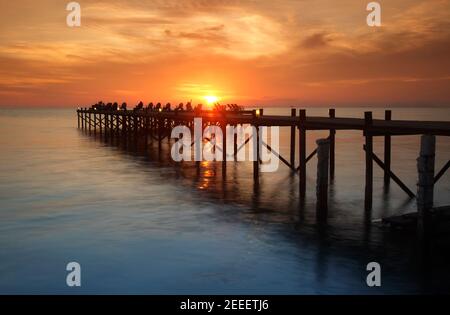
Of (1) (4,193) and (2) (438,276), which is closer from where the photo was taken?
(2) (438,276)

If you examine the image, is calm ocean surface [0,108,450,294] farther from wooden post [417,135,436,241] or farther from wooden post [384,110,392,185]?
wooden post [384,110,392,185]

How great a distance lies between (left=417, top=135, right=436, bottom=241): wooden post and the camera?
11.9 meters

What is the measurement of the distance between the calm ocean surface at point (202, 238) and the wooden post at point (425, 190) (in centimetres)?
62

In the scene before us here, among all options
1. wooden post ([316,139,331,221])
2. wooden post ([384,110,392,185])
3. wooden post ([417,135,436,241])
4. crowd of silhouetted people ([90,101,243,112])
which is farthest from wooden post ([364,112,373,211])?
crowd of silhouetted people ([90,101,243,112])

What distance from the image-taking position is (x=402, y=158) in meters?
38.5

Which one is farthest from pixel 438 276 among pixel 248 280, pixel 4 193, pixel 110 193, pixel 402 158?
pixel 402 158

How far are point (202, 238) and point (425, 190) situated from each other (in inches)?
234

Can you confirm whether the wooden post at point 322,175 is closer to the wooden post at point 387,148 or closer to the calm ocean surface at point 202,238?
the calm ocean surface at point 202,238

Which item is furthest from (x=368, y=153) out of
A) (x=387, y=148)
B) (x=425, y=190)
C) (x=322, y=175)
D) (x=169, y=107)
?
(x=169, y=107)

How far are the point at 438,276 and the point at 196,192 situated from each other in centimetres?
1243

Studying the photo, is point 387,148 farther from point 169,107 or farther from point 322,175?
point 169,107

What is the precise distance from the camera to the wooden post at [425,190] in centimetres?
1186

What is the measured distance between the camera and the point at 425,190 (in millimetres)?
11930
